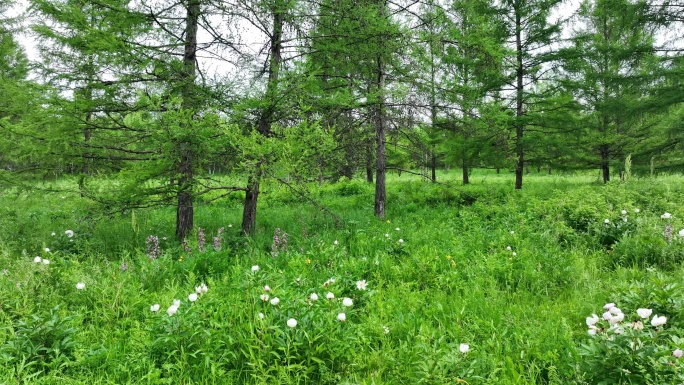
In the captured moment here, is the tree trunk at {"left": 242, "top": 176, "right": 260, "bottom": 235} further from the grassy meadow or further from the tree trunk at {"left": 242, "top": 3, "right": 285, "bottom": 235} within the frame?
the grassy meadow

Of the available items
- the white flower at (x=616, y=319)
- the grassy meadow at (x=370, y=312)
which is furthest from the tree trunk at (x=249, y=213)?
the white flower at (x=616, y=319)

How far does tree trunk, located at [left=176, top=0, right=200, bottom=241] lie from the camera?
507 cm

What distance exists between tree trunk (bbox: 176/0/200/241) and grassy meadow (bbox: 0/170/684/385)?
101 centimetres

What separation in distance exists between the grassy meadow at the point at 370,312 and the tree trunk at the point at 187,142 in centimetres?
101

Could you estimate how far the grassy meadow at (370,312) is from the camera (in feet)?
7.04

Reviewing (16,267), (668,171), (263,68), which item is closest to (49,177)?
(16,267)

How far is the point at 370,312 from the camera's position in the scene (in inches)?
117

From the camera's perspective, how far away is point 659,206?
19.4 feet

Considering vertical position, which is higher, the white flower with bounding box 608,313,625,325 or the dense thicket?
the dense thicket

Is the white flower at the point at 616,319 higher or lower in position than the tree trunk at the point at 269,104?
lower

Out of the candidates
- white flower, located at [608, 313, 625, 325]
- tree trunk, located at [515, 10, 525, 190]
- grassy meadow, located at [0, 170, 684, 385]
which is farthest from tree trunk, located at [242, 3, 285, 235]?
tree trunk, located at [515, 10, 525, 190]

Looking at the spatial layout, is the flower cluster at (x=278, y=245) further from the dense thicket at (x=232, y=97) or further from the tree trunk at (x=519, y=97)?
the tree trunk at (x=519, y=97)

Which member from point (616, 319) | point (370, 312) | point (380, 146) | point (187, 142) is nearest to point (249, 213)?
point (187, 142)

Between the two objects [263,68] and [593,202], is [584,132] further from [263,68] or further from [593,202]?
[263,68]
